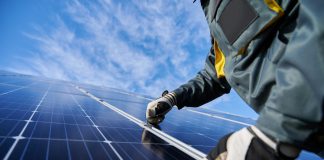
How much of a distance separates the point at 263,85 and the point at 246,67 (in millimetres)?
279

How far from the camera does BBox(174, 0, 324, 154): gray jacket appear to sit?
1.19 meters

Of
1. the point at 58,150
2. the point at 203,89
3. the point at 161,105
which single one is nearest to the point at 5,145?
the point at 58,150

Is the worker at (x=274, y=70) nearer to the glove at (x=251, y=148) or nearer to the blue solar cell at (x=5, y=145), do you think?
the glove at (x=251, y=148)

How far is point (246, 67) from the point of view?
6.39 feet

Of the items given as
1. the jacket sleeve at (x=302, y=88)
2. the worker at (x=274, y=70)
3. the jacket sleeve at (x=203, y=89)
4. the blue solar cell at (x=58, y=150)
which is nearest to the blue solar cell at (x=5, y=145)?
the blue solar cell at (x=58, y=150)

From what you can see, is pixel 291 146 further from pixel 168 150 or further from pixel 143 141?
pixel 143 141

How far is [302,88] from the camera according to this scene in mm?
1208

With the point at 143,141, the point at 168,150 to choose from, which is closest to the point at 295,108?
the point at 168,150

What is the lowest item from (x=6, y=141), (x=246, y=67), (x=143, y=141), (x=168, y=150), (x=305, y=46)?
(x=168, y=150)

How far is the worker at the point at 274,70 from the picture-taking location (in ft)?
3.92

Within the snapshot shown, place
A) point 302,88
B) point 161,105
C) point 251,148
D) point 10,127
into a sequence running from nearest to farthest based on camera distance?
point 302,88 → point 251,148 → point 10,127 → point 161,105

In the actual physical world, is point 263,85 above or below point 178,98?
above

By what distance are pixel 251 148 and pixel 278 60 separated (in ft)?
1.98

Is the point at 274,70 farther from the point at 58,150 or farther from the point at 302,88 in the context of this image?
the point at 58,150
